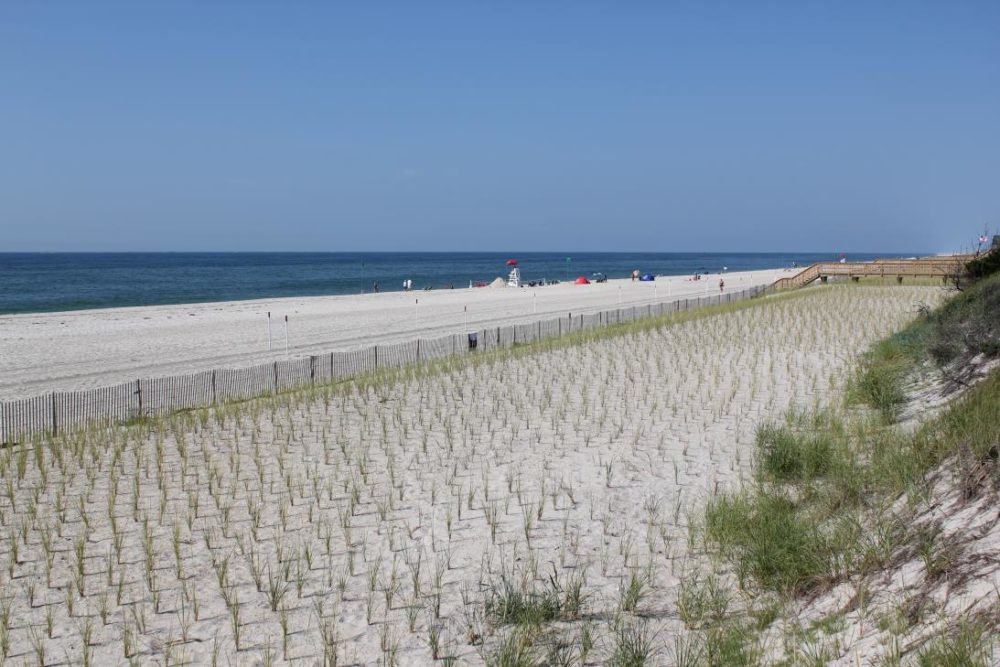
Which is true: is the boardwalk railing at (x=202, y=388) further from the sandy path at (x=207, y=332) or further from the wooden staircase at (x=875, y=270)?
the wooden staircase at (x=875, y=270)

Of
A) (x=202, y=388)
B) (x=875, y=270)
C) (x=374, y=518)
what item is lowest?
(x=374, y=518)

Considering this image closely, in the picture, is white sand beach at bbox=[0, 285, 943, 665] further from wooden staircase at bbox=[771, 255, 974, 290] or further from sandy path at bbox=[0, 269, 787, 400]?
wooden staircase at bbox=[771, 255, 974, 290]

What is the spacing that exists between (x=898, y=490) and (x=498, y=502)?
390cm

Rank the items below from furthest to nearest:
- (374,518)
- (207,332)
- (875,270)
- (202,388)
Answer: (875,270), (207,332), (202,388), (374,518)

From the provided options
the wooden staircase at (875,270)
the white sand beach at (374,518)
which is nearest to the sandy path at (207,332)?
the white sand beach at (374,518)

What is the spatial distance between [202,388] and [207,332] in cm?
1828

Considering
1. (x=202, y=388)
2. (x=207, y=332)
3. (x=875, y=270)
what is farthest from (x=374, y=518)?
(x=875, y=270)

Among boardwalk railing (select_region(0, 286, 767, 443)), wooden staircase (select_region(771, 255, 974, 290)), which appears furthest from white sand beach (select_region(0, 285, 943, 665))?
wooden staircase (select_region(771, 255, 974, 290))

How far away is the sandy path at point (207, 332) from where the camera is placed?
21.9 metres

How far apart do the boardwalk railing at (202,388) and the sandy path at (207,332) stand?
20.7ft

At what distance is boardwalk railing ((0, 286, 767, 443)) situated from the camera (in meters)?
12.0

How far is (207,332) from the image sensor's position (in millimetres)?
31281

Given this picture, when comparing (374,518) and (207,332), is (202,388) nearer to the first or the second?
(374,518)

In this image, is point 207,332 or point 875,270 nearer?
point 207,332
